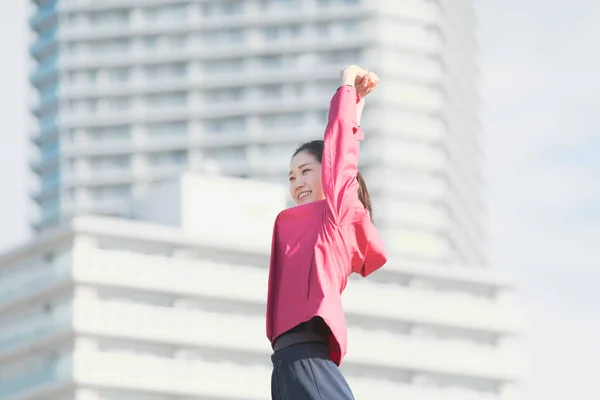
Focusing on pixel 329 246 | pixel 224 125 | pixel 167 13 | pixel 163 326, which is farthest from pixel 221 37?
pixel 329 246

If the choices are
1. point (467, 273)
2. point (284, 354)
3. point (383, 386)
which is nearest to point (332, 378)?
point (284, 354)

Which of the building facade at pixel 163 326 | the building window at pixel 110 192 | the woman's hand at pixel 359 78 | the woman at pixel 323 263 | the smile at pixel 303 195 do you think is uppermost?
the building window at pixel 110 192

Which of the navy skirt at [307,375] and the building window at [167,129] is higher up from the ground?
the building window at [167,129]

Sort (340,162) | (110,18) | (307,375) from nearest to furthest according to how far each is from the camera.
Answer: (307,375) → (340,162) → (110,18)

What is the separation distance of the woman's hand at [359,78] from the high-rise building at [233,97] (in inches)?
4107

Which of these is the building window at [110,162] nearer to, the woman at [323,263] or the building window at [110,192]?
the building window at [110,192]

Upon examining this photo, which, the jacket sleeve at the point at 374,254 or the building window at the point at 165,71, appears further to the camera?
the building window at the point at 165,71

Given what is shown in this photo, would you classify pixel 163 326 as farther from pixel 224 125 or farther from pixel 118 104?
pixel 118 104

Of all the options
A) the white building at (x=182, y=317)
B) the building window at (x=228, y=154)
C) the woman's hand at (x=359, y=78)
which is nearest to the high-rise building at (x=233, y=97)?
the building window at (x=228, y=154)

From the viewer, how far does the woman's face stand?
616 centimetres

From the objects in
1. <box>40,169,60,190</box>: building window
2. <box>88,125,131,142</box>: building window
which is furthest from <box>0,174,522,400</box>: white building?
<box>40,169,60,190</box>: building window

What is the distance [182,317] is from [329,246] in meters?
76.9

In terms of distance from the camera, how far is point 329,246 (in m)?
5.81

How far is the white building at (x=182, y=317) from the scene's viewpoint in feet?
260
